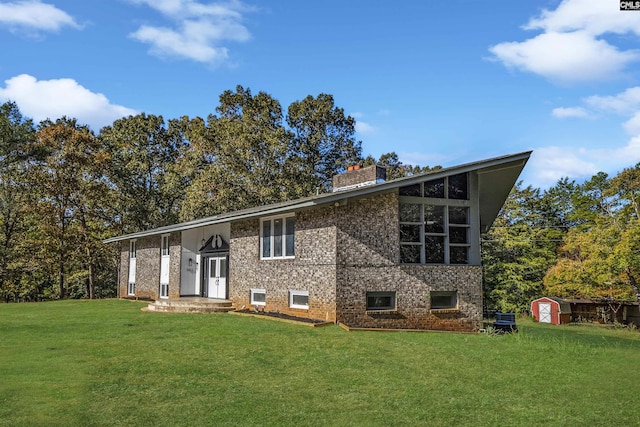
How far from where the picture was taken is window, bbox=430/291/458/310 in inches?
613

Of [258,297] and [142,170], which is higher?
[142,170]

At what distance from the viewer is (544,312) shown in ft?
92.2

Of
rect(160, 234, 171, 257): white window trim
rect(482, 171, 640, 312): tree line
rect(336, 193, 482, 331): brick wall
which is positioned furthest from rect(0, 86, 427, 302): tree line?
rect(336, 193, 482, 331): brick wall

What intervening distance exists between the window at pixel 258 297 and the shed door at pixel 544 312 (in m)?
17.5

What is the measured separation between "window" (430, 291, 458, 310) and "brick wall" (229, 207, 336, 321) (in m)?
3.24

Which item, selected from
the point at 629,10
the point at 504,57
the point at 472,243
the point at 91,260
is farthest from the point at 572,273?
the point at 91,260

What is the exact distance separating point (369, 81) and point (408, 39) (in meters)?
Answer: 1.85

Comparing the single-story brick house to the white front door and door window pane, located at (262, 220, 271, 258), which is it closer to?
door window pane, located at (262, 220, 271, 258)

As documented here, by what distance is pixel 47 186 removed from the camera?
110ft

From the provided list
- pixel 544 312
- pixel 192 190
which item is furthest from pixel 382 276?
pixel 192 190

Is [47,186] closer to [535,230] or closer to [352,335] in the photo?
[352,335]

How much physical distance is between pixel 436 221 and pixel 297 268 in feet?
15.2

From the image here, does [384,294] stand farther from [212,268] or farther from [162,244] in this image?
[162,244]

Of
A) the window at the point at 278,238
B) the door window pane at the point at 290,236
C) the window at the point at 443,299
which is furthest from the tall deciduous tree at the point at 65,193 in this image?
the window at the point at 443,299
